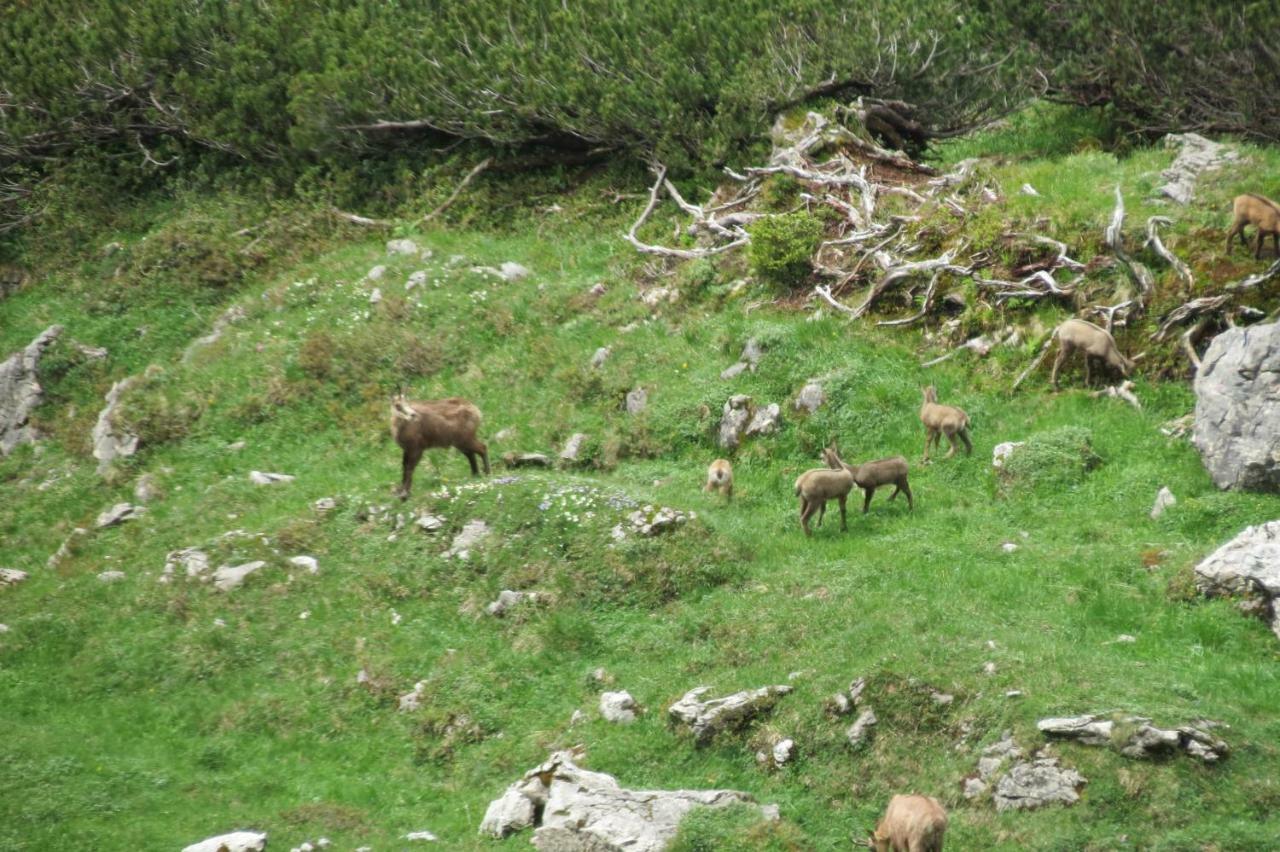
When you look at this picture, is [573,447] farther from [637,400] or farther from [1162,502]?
[1162,502]

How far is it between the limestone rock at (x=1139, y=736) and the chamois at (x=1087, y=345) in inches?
333

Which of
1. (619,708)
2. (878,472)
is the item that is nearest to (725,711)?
(619,708)

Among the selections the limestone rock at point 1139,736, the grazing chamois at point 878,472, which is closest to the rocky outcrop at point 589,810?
the limestone rock at point 1139,736

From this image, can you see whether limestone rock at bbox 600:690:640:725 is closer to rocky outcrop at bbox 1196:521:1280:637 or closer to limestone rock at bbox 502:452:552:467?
rocky outcrop at bbox 1196:521:1280:637

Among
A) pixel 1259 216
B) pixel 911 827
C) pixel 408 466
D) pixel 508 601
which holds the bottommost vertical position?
pixel 508 601

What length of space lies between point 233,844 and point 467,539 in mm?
5973

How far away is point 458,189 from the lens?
3281 cm

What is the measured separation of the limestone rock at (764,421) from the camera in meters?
21.5

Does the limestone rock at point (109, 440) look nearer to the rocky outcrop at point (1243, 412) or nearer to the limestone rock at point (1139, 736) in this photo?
the rocky outcrop at point (1243, 412)

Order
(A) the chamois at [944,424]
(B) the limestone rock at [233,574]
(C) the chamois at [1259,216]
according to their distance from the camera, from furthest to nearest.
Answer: (C) the chamois at [1259,216] < (A) the chamois at [944,424] < (B) the limestone rock at [233,574]

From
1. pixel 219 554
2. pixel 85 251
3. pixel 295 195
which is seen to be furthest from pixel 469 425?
pixel 85 251

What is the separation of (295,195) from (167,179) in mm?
4155

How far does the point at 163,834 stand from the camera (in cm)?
1449

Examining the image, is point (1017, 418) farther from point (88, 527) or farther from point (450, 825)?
point (88, 527)
